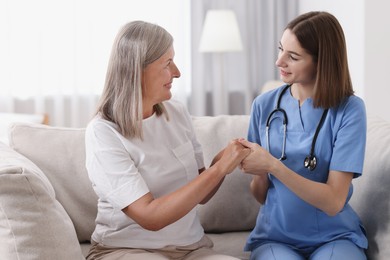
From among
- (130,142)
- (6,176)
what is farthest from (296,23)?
(6,176)

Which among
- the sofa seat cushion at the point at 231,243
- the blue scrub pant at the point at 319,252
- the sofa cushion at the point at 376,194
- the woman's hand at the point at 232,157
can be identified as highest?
the woman's hand at the point at 232,157

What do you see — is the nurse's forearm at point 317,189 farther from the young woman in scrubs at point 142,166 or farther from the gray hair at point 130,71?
the gray hair at point 130,71

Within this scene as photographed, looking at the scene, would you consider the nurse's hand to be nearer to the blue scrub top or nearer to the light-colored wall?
the blue scrub top

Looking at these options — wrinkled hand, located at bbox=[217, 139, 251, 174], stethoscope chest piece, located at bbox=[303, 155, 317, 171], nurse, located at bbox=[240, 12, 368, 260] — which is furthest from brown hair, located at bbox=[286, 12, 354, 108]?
wrinkled hand, located at bbox=[217, 139, 251, 174]

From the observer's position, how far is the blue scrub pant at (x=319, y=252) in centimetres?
193

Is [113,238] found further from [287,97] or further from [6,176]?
[287,97]

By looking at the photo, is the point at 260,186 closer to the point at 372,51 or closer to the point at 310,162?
the point at 310,162

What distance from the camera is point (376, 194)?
6.94 feet

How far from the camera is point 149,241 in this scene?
2.01m

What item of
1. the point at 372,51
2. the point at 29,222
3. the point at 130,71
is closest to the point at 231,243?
the point at 130,71

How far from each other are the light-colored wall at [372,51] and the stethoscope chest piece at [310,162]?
214 centimetres

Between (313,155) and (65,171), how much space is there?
854 millimetres

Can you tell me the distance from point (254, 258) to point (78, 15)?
3.22 metres

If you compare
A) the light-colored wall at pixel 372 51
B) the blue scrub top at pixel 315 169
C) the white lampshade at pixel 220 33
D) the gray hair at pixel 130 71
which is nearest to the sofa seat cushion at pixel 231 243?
the blue scrub top at pixel 315 169
